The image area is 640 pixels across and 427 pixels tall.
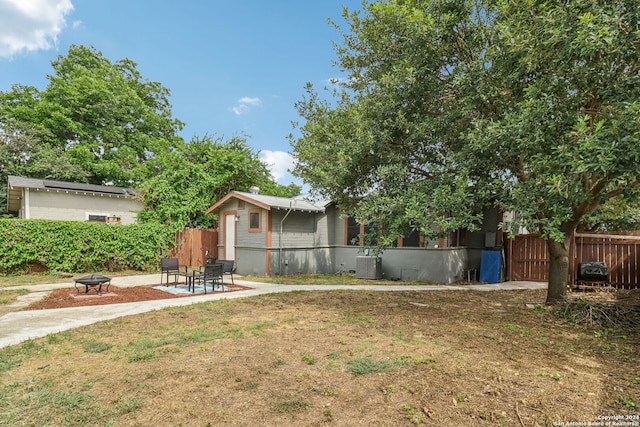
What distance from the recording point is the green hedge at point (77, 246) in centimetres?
1133

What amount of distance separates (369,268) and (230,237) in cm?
596

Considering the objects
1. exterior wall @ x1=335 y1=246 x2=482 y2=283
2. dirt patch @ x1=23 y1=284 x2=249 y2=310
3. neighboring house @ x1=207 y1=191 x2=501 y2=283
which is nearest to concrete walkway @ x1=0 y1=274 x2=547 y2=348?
dirt patch @ x1=23 y1=284 x2=249 y2=310

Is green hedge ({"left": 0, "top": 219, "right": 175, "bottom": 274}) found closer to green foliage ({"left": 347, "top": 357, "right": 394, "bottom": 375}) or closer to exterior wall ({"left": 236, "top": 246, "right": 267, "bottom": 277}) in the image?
exterior wall ({"left": 236, "top": 246, "right": 267, "bottom": 277})

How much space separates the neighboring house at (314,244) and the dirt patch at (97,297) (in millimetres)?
3407

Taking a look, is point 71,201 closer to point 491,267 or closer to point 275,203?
point 275,203

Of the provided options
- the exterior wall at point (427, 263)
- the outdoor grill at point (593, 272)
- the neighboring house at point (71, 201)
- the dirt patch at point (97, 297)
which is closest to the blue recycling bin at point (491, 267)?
the exterior wall at point (427, 263)

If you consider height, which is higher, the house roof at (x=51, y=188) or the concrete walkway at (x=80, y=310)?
the house roof at (x=51, y=188)

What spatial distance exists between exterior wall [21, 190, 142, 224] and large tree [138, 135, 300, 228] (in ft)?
5.18

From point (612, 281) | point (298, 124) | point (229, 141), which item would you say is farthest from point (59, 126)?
point (612, 281)

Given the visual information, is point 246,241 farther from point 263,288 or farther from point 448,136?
point 448,136

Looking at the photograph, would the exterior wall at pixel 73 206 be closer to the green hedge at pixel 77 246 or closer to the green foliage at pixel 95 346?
the green hedge at pixel 77 246

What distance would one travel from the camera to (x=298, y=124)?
1788 centimetres

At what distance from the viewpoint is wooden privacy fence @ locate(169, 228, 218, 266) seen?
15.1m

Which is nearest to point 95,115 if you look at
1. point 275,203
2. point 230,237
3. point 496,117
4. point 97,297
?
point 230,237
